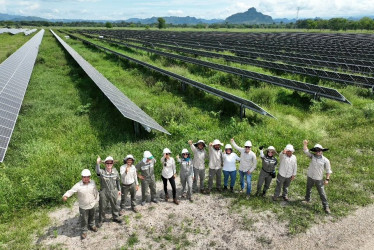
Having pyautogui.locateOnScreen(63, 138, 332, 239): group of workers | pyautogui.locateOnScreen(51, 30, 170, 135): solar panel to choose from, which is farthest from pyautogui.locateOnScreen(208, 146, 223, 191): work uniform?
pyautogui.locateOnScreen(51, 30, 170, 135): solar panel

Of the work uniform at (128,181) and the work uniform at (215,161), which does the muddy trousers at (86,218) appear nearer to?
the work uniform at (128,181)

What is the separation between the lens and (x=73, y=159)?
884cm

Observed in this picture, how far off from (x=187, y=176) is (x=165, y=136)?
3.63 meters

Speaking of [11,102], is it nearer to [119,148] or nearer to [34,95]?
[34,95]

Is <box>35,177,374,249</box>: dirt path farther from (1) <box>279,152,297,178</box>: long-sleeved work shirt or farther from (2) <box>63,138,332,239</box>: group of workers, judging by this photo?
(1) <box>279,152,297,178</box>: long-sleeved work shirt

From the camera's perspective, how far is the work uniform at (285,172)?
22.9 feet

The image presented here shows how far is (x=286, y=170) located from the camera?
7.02 m

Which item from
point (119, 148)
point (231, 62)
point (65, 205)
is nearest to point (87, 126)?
point (119, 148)

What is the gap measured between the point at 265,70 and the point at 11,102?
1915cm

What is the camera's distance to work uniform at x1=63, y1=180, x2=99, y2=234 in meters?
5.95

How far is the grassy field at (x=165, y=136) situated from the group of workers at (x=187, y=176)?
68 cm

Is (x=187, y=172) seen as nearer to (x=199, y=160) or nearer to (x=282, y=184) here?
(x=199, y=160)

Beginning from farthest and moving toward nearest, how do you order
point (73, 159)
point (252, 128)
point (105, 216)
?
point (252, 128)
point (73, 159)
point (105, 216)

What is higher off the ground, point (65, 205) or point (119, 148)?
point (119, 148)
